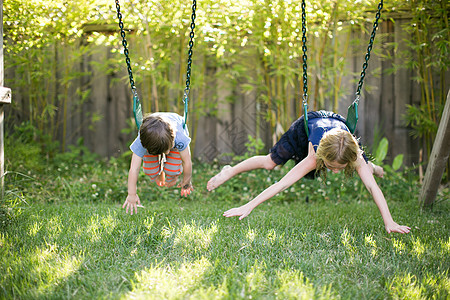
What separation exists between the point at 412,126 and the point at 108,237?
3892mm

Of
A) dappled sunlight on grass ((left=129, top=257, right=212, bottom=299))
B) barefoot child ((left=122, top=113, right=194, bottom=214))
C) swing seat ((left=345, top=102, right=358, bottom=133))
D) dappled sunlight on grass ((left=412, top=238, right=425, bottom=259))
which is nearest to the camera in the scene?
dappled sunlight on grass ((left=129, top=257, right=212, bottom=299))

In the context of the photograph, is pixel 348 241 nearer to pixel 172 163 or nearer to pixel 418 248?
pixel 418 248

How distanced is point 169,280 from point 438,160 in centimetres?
251

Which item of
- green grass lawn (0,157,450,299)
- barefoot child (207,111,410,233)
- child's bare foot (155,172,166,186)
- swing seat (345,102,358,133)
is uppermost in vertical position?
swing seat (345,102,358,133)

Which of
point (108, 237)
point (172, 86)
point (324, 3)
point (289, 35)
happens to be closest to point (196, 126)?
point (172, 86)

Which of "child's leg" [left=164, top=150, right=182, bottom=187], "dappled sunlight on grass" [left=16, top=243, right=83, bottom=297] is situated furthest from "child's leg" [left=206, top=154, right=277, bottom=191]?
"dappled sunlight on grass" [left=16, top=243, right=83, bottom=297]

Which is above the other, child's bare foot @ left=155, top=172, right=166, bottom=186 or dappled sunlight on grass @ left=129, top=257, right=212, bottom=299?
child's bare foot @ left=155, top=172, right=166, bottom=186

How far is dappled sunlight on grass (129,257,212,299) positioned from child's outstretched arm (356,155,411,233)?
115 cm

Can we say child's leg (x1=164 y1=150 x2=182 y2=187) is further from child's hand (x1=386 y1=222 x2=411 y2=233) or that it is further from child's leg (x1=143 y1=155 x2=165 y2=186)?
child's hand (x1=386 y1=222 x2=411 y2=233)

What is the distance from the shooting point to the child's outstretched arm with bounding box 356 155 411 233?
248 centimetres

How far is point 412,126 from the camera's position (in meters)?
4.90

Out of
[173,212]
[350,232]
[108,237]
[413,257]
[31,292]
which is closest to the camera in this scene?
[31,292]

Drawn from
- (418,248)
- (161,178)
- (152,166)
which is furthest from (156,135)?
(418,248)

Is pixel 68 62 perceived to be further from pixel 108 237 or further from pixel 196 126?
pixel 108 237
